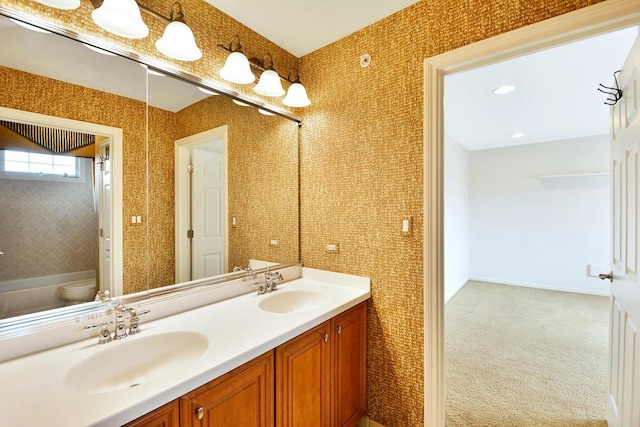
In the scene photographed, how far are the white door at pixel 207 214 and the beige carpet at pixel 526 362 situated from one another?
Answer: 6.03 feet

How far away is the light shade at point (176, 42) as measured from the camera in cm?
128

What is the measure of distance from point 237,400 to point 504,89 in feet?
10.4

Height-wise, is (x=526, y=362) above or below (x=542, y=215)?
below

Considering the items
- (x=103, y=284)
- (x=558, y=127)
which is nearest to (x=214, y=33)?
(x=103, y=284)

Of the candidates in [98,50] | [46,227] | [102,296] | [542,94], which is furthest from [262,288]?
[542,94]

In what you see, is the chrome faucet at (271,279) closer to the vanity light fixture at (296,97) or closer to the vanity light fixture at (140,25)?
the vanity light fixture at (296,97)

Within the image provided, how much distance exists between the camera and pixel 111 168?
123 cm

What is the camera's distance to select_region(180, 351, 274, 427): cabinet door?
860mm

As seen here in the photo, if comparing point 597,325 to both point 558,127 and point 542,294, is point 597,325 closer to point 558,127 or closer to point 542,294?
point 542,294

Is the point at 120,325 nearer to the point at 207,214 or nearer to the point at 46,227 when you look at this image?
the point at 46,227

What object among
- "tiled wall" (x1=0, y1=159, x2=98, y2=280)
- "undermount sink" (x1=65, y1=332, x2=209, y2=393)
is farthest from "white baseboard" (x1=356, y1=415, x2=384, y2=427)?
"tiled wall" (x1=0, y1=159, x2=98, y2=280)

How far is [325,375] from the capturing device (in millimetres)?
1408

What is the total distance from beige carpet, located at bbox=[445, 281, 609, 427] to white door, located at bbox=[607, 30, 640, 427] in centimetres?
36

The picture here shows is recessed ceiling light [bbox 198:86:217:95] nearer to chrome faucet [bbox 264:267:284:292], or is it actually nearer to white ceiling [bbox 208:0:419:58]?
white ceiling [bbox 208:0:419:58]
